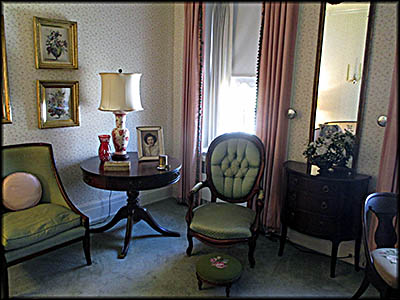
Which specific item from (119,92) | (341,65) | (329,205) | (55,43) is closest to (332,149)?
(329,205)

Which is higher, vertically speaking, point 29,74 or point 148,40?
point 148,40

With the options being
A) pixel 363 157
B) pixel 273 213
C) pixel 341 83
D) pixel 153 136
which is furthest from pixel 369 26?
pixel 153 136

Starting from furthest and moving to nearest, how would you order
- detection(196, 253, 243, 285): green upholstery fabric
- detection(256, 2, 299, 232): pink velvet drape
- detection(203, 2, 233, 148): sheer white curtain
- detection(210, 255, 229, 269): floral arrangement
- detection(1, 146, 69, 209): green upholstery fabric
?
detection(203, 2, 233, 148): sheer white curtain
detection(256, 2, 299, 232): pink velvet drape
detection(1, 146, 69, 209): green upholstery fabric
detection(210, 255, 229, 269): floral arrangement
detection(196, 253, 243, 285): green upholstery fabric

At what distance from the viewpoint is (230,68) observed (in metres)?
3.41

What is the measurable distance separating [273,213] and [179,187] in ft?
4.06

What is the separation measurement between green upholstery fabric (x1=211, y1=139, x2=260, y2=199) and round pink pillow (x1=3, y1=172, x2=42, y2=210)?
1434mm

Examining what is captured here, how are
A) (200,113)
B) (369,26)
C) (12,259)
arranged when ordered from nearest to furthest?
(12,259)
(369,26)
(200,113)

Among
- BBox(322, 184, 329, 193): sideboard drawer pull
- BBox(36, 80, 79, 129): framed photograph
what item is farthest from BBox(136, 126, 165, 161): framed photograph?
BBox(322, 184, 329, 193): sideboard drawer pull

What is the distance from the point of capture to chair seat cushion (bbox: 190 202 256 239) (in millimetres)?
2391

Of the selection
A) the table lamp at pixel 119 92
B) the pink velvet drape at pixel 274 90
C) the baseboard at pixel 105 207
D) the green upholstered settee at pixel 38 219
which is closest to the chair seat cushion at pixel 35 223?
the green upholstered settee at pixel 38 219

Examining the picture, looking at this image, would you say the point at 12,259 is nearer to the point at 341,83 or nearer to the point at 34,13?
the point at 34,13

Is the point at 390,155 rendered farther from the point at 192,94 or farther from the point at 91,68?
the point at 91,68

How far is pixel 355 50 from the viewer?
8.09 feet

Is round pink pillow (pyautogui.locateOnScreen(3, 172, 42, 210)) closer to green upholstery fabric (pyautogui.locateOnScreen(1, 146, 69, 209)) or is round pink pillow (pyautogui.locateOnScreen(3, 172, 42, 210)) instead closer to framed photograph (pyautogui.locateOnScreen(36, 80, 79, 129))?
green upholstery fabric (pyautogui.locateOnScreen(1, 146, 69, 209))
